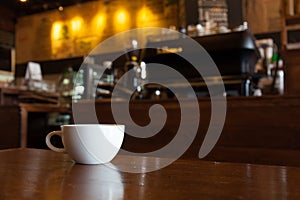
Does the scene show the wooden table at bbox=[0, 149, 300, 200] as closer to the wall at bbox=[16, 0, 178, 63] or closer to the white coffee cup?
the white coffee cup

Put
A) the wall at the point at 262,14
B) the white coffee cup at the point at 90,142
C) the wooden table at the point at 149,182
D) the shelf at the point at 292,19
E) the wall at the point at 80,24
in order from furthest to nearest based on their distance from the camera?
the wall at the point at 80,24, the wall at the point at 262,14, the shelf at the point at 292,19, the white coffee cup at the point at 90,142, the wooden table at the point at 149,182

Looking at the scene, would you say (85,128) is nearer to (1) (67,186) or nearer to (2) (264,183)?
(1) (67,186)

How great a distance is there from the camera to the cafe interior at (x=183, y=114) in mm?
471

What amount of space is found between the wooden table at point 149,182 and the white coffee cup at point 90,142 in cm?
2

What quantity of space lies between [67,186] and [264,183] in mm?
296

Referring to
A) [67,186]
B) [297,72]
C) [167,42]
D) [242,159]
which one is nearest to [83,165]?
[67,186]

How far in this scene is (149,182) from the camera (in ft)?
1.57

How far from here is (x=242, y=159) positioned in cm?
146

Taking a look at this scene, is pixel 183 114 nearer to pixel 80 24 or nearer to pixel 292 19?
pixel 292 19

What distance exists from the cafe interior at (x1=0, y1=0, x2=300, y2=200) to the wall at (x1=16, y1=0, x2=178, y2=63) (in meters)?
0.12

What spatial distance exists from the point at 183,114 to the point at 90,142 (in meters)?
1.02

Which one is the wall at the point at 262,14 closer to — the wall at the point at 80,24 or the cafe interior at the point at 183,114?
the cafe interior at the point at 183,114

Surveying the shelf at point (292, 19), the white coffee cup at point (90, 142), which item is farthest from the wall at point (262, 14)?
the white coffee cup at point (90, 142)

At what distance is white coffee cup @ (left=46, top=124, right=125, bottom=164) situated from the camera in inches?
24.4
